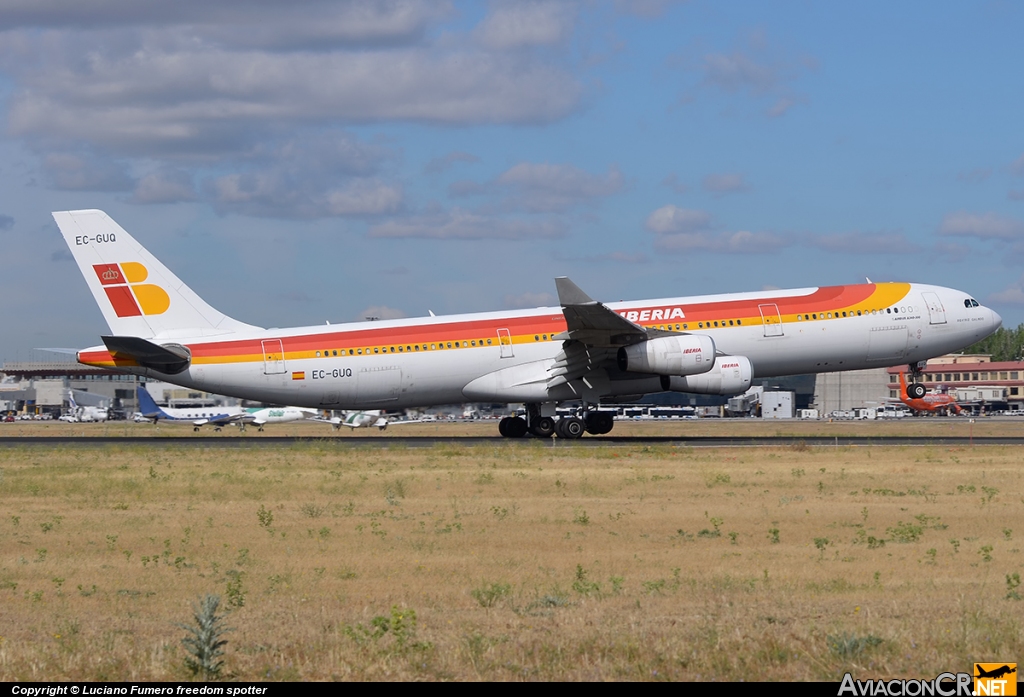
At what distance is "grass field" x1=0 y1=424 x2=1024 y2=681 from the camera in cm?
1065

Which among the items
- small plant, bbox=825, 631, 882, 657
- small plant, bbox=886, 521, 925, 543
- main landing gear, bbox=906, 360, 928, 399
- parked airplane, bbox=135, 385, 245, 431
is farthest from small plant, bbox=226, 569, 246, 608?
parked airplane, bbox=135, 385, 245, 431

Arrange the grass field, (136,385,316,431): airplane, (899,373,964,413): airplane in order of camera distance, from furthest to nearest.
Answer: (899,373,964,413): airplane < (136,385,316,431): airplane < the grass field

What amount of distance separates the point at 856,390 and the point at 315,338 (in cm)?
11396

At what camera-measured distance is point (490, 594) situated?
1395 cm

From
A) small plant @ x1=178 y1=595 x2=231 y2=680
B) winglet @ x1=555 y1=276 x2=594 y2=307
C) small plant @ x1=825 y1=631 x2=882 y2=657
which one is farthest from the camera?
winglet @ x1=555 y1=276 x2=594 y2=307

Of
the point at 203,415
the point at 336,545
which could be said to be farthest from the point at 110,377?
the point at 336,545

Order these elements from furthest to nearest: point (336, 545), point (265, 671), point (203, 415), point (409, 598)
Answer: point (203, 415), point (336, 545), point (409, 598), point (265, 671)

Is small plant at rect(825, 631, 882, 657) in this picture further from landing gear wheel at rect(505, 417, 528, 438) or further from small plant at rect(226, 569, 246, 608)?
landing gear wheel at rect(505, 417, 528, 438)

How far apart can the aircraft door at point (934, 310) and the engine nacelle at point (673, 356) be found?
33.0ft

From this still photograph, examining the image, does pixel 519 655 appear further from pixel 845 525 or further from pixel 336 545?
pixel 845 525

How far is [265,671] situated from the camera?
408 inches

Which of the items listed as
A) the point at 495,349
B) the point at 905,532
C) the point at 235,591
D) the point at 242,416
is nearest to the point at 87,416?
the point at 242,416

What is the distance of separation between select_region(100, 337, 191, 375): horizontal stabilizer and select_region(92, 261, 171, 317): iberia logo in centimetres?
189

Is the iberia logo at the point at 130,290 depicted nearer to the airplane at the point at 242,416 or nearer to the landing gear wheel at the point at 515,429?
the landing gear wheel at the point at 515,429
